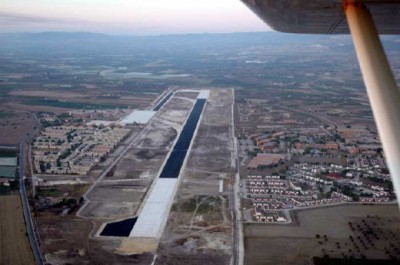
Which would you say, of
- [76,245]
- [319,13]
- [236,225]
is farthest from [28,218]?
[319,13]

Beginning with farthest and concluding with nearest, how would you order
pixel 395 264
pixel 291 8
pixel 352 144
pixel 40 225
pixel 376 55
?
pixel 352 144 → pixel 40 225 → pixel 395 264 → pixel 291 8 → pixel 376 55

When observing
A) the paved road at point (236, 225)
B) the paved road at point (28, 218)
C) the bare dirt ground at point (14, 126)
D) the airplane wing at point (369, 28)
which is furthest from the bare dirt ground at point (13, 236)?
the airplane wing at point (369, 28)

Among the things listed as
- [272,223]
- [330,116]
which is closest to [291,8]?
[272,223]

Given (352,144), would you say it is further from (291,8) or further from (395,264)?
(291,8)

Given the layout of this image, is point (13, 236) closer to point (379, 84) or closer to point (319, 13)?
point (319, 13)

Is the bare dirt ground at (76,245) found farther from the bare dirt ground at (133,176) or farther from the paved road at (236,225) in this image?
the paved road at (236,225)
